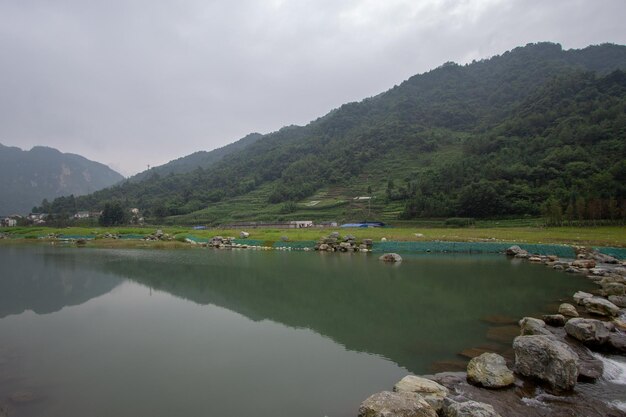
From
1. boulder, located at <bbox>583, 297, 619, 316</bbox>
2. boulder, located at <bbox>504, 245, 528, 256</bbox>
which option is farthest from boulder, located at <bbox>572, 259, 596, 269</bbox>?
boulder, located at <bbox>583, 297, 619, 316</bbox>

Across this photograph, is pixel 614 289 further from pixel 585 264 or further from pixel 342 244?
pixel 342 244

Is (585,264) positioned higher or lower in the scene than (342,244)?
lower

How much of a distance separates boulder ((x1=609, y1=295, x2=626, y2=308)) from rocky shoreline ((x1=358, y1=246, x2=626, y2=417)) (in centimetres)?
630

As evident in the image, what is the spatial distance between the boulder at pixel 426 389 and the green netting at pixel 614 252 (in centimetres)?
3124

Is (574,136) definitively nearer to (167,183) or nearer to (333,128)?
(333,128)

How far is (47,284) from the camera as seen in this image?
2216cm

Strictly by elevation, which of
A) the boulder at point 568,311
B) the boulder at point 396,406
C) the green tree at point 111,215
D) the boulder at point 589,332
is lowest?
the boulder at point 568,311

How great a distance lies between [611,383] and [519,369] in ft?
6.99

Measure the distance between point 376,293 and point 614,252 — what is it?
24.7 meters

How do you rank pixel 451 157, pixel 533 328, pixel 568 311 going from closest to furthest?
pixel 533 328 < pixel 568 311 < pixel 451 157

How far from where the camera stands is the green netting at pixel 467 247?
107 feet

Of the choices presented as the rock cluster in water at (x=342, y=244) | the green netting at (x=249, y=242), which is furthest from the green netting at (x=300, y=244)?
the green netting at (x=249, y=242)

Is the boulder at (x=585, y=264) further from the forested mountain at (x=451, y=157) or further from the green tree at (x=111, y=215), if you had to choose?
the green tree at (x=111, y=215)

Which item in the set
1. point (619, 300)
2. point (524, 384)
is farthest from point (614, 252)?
Answer: point (524, 384)
